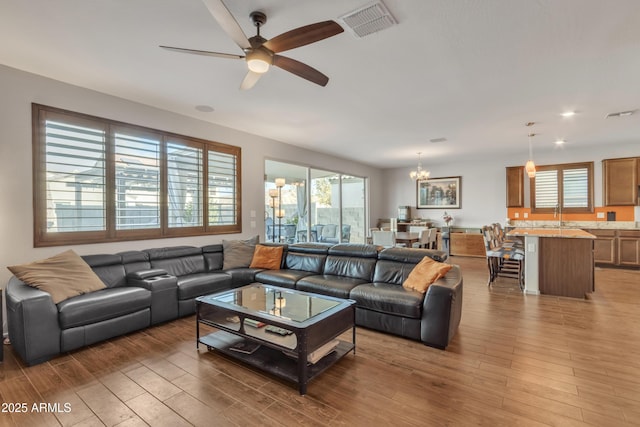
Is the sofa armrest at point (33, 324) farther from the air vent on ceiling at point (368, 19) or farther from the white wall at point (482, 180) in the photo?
the white wall at point (482, 180)

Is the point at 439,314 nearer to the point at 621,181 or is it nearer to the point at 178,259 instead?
the point at 178,259

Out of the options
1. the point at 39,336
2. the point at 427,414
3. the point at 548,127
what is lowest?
the point at 427,414

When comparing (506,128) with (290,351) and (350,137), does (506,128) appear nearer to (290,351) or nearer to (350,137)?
(350,137)

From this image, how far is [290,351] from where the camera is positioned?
229cm

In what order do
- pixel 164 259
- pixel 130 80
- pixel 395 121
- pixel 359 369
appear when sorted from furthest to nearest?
pixel 395 121, pixel 164 259, pixel 130 80, pixel 359 369

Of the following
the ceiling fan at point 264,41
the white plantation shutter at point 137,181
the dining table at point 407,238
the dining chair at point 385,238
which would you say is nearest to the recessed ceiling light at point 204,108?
the white plantation shutter at point 137,181

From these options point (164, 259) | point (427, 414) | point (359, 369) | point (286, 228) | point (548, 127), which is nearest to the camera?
point (427, 414)

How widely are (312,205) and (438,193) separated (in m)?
4.34

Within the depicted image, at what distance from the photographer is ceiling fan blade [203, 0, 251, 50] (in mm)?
1741

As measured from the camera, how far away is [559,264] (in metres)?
4.64

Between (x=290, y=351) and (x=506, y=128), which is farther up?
(x=506, y=128)

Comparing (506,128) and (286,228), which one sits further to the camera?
(286,228)

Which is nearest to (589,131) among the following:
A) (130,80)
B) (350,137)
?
(350,137)

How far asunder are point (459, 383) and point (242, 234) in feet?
13.8
